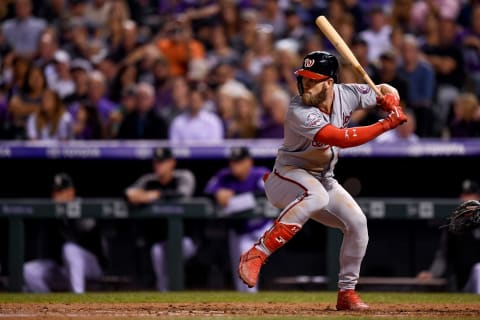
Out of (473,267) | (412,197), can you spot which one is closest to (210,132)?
(412,197)

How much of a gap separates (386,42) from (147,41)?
298 cm

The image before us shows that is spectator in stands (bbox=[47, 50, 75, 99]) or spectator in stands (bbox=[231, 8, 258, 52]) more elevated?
spectator in stands (bbox=[231, 8, 258, 52])

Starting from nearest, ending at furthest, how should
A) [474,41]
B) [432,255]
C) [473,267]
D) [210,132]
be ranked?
[473,267] < [432,255] < [210,132] < [474,41]

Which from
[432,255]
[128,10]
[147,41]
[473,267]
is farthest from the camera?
[128,10]

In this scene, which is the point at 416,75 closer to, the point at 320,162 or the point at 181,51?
the point at 181,51

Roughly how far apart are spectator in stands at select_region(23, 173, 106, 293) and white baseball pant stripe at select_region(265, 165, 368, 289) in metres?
3.42

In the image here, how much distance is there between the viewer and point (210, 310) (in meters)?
6.64

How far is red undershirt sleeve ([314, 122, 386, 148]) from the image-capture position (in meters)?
6.11

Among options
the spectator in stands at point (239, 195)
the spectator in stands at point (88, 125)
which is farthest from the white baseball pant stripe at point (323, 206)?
the spectator in stands at point (88, 125)

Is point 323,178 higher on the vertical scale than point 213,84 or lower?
lower

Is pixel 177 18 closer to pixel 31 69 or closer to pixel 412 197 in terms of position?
pixel 31 69

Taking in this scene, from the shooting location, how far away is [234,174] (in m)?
9.62

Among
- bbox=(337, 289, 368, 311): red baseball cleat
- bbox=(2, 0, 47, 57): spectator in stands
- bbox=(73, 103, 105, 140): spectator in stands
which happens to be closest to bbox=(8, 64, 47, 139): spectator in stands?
bbox=(73, 103, 105, 140): spectator in stands

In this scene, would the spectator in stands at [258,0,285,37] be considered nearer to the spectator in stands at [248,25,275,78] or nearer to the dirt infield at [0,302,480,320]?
the spectator in stands at [248,25,275,78]
